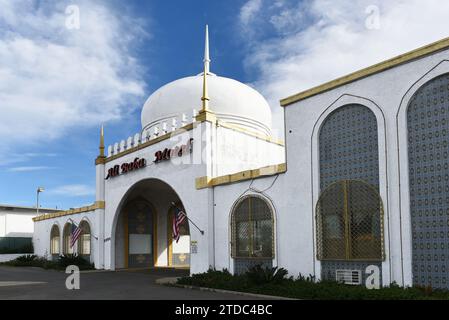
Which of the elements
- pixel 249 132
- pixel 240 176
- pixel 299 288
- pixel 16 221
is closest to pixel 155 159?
pixel 249 132

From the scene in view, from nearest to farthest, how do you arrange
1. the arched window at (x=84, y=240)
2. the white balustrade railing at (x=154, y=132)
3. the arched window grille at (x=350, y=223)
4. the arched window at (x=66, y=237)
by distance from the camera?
1. the arched window grille at (x=350, y=223)
2. the white balustrade railing at (x=154, y=132)
3. the arched window at (x=84, y=240)
4. the arched window at (x=66, y=237)

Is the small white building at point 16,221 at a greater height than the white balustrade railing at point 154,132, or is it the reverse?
the white balustrade railing at point 154,132

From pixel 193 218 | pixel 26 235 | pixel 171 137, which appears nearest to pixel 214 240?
pixel 193 218

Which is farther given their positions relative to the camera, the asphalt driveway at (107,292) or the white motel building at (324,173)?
the asphalt driveway at (107,292)

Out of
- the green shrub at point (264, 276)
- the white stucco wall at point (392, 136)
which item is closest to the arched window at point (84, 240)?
the green shrub at point (264, 276)

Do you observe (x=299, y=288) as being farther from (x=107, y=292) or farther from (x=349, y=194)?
(x=107, y=292)

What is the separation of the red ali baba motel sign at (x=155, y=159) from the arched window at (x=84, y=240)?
507cm

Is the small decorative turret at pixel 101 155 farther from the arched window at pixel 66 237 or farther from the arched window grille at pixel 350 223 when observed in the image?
the arched window grille at pixel 350 223

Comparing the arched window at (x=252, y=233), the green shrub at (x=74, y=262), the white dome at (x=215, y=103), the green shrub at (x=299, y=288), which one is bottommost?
the green shrub at (x=74, y=262)

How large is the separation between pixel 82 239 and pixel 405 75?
25.1m

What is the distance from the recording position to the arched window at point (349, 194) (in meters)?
13.5
